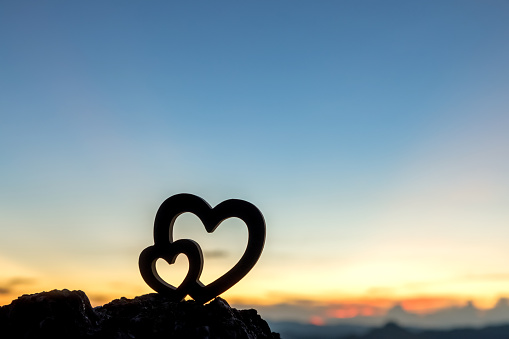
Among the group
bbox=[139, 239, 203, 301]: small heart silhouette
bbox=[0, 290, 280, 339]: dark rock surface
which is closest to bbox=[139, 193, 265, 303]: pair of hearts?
bbox=[139, 239, 203, 301]: small heart silhouette

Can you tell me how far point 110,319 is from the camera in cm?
1083

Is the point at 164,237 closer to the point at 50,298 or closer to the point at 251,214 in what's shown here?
the point at 251,214

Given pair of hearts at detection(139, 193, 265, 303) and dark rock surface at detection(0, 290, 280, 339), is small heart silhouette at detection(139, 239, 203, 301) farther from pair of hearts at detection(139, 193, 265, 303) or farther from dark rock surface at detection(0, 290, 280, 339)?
dark rock surface at detection(0, 290, 280, 339)

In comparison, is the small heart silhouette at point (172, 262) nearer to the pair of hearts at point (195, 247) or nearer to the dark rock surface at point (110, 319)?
the pair of hearts at point (195, 247)

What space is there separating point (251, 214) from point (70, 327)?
187 inches

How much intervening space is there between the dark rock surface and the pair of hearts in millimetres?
551

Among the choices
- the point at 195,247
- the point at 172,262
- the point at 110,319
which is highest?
the point at 195,247

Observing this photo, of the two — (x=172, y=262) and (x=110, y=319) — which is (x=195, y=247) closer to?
(x=172, y=262)

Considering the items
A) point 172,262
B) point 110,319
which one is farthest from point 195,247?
point 110,319

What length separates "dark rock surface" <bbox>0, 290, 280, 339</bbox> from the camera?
33.2 ft

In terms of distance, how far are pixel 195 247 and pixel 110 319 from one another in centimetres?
270

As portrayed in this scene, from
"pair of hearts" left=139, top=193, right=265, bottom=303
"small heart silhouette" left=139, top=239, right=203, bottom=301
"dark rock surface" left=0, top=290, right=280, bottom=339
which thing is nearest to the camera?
"dark rock surface" left=0, top=290, right=280, bottom=339

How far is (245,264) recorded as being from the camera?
39.3 ft

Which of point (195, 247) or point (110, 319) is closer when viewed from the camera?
point (110, 319)
